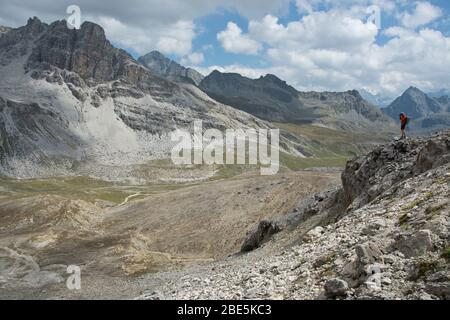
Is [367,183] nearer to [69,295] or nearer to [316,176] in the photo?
[69,295]

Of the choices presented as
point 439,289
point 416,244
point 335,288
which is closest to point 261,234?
point 416,244

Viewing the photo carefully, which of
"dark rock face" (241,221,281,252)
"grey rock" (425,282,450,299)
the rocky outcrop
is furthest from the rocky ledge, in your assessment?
"dark rock face" (241,221,281,252)

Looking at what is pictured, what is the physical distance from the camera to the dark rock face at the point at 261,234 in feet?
188

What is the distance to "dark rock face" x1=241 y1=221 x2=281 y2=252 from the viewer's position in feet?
188

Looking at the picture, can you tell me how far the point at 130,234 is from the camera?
91750mm

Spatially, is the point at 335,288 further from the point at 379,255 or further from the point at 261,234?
the point at 261,234

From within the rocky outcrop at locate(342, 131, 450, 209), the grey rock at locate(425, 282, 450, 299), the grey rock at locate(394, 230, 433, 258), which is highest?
the rocky outcrop at locate(342, 131, 450, 209)

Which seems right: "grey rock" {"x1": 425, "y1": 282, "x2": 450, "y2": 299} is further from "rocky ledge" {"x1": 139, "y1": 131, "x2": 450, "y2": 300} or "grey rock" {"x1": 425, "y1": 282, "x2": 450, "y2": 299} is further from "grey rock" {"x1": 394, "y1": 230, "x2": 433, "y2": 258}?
"grey rock" {"x1": 394, "y1": 230, "x2": 433, "y2": 258}

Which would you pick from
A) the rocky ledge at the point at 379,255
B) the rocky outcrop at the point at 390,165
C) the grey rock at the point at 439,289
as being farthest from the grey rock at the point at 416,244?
the rocky outcrop at the point at 390,165

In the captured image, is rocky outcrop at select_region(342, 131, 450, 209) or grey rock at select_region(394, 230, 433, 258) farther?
rocky outcrop at select_region(342, 131, 450, 209)

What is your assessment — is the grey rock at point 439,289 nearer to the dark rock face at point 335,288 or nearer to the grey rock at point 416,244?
the grey rock at point 416,244

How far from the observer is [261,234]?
2328 inches
